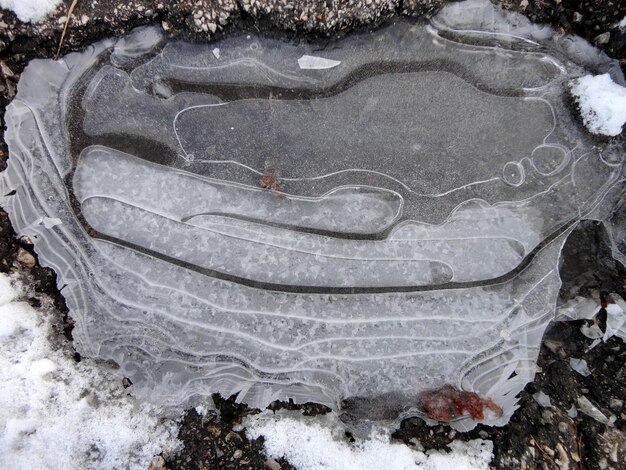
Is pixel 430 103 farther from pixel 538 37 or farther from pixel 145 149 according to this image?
pixel 145 149

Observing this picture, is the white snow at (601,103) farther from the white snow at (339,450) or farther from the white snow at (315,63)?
the white snow at (339,450)

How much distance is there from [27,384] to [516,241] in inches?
118

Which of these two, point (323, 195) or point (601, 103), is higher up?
point (601, 103)

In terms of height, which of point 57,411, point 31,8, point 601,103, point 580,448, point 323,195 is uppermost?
point 601,103

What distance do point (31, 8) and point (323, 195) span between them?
1970 millimetres

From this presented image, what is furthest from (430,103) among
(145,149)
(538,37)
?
(145,149)

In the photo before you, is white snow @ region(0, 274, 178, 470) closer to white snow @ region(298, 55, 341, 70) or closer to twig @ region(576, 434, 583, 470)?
white snow @ region(298, 55, 341, 70)

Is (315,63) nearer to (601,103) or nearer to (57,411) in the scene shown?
(601,103)

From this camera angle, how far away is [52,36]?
7.59 ft

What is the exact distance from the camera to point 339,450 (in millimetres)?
2242

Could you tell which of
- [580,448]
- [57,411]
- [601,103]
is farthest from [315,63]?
[580,448]

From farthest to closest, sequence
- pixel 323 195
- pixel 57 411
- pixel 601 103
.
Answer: pixel 323 195, pixel 601 103, pixel 57 411

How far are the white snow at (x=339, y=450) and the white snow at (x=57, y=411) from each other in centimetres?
56

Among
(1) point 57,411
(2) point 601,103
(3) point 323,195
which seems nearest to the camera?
(1) point 57,411
